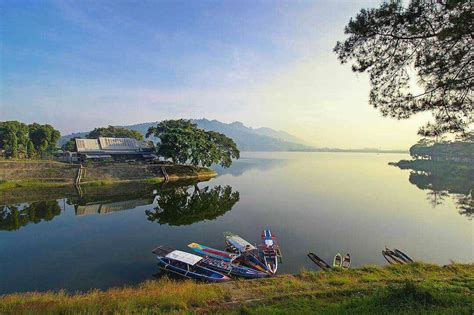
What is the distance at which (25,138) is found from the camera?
60.3 meters

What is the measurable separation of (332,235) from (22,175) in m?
51.8

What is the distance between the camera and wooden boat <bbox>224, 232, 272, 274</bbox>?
17.8m

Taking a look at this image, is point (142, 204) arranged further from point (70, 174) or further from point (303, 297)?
point (303, 297)

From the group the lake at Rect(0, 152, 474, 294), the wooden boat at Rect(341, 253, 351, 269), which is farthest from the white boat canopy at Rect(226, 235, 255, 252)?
the wooden boat at Rect(341, 253, 351, 269)

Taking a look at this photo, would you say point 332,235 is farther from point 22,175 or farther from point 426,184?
point 22,175

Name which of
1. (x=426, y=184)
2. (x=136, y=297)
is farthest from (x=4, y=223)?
(x=426, y=184)

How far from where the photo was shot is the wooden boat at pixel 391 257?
62.7ft

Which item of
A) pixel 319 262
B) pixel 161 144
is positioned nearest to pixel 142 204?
pixel 161 144

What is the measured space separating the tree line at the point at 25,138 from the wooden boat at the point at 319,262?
64457mm

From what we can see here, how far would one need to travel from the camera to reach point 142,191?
46.8 meters

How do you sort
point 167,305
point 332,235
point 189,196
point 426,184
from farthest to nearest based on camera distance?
point 426,184 < point 189,196 < point 332,235 < point 167,305

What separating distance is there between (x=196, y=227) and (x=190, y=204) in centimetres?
1012

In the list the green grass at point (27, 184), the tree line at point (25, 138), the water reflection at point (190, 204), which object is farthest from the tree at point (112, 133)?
the water reflection at point (190, 204)

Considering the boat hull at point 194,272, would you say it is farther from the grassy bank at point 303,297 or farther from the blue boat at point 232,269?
the grassy bank at point 303,297
